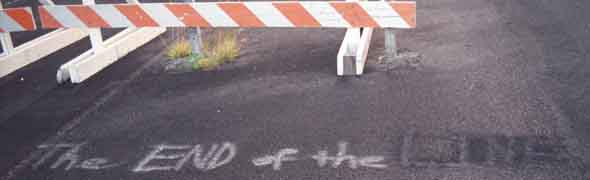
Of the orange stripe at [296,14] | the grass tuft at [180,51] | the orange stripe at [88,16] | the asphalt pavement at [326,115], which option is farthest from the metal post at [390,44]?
the orange stripe at [88,16]

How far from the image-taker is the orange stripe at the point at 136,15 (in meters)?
7.11

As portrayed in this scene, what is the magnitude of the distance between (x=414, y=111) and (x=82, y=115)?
10.8 ft

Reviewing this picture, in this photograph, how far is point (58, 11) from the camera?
7.46 m

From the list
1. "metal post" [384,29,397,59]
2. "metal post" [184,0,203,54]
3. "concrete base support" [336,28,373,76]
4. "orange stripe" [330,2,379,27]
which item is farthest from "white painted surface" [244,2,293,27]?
"metal post" [184,0,203,54]

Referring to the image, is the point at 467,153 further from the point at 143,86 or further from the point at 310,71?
the point at 143,86

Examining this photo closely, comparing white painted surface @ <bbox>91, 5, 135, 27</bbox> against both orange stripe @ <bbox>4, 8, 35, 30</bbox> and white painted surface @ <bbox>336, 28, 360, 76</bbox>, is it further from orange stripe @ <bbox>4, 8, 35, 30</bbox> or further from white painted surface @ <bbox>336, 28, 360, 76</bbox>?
white painted surface @ <bbox>336, 28, 360, 76</bbox>

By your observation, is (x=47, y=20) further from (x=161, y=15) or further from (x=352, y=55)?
(x=352, y=55)

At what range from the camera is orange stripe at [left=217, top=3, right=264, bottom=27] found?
6719mm

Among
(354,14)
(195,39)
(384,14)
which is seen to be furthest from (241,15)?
(384,14)

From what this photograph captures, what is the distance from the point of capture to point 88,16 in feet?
24.3

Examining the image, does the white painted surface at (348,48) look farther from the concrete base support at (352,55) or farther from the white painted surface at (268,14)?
the white painted surface at (268,14)

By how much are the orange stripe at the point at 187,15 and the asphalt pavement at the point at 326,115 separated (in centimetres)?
67

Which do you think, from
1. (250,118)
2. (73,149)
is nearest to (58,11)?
(73,149)

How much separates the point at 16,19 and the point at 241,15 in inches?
121
